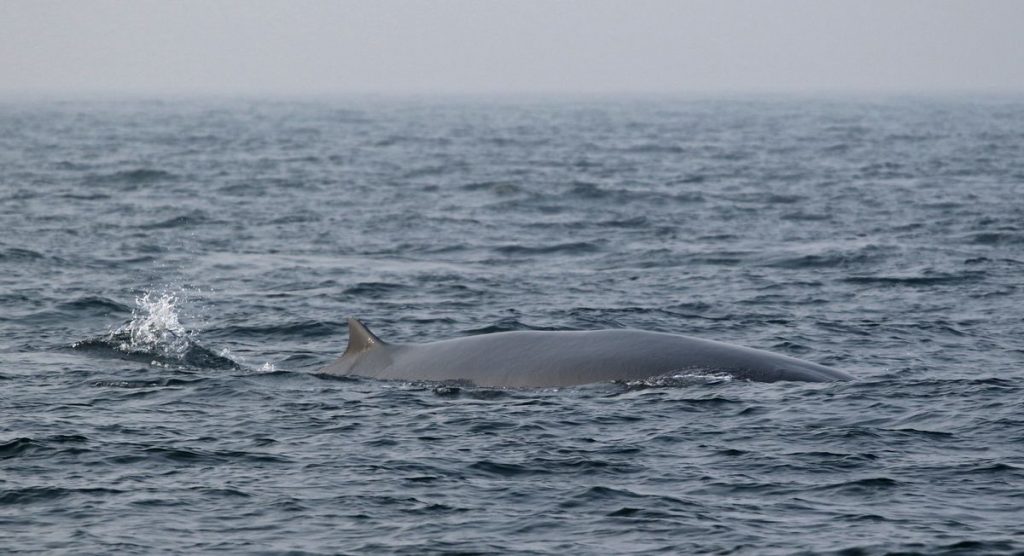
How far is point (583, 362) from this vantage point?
1648 centimetres

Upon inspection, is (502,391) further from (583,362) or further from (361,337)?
(361,337)

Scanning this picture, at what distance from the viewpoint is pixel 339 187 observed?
47.9 metres

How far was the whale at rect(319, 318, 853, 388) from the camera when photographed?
16.3 m

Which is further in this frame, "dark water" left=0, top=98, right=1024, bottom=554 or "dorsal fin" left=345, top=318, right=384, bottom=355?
"dorsal fin" left=345, top=318, right=384, bottom=355

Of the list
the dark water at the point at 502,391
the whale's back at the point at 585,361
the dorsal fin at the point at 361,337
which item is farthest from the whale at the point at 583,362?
the dorsal fin at the point at 361,337

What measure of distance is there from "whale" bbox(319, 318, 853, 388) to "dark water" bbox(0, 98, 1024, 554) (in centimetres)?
29

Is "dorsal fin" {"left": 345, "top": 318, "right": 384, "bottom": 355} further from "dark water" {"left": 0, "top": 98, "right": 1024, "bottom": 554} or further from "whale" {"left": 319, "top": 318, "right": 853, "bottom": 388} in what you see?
"dark water" {"left": 0, "top": 98, "right": 1024, "bottom": 554}

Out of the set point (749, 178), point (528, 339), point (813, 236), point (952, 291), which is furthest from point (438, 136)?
point (528, 339)

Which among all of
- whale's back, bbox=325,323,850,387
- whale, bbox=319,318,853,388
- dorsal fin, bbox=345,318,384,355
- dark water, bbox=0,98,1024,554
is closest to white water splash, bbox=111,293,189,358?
dark water, bbox=0,98,1024,554

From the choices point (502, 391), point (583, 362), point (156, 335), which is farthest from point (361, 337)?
point (156, 335)

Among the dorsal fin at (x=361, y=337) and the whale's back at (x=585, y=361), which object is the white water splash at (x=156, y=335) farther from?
the whale's back at (x=585, y=361)

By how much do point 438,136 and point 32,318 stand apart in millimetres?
66756

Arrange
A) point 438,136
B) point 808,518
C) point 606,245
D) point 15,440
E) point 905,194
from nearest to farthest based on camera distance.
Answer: point 808,518 < point 15,440 < point 606,245 < point 905,194 < point 438,136

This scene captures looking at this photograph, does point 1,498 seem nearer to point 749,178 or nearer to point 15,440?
point 15,440
